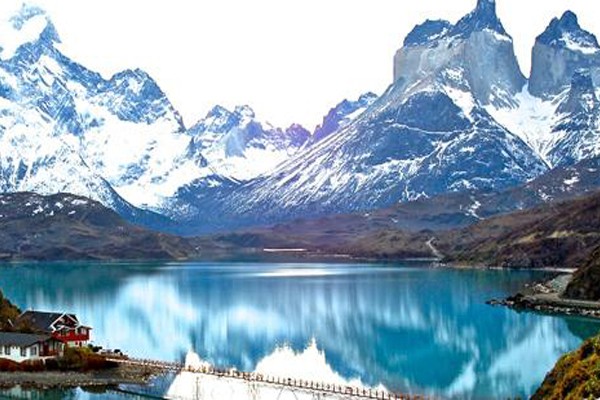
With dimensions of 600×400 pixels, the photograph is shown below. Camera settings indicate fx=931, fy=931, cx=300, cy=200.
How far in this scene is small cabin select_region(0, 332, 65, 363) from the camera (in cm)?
7988

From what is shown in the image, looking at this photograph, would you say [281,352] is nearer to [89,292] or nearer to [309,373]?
[309,373]

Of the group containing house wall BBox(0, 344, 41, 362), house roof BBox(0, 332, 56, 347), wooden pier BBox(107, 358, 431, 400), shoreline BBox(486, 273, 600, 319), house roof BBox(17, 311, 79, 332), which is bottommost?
wooden pier BBox(107, 358, 431, 400)

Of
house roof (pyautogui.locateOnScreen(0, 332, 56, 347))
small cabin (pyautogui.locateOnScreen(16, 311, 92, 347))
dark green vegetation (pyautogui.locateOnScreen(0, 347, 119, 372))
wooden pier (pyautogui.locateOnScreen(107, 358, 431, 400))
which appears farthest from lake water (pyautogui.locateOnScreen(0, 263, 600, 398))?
house roof (pyautogui.locateOnScreen(0, 332, 56, 347))

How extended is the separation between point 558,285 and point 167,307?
223ft

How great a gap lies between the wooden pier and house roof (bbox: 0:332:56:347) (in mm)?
6294

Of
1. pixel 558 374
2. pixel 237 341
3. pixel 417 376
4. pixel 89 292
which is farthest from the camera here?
pixel 89 292

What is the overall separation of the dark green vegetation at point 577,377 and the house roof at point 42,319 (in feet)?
164

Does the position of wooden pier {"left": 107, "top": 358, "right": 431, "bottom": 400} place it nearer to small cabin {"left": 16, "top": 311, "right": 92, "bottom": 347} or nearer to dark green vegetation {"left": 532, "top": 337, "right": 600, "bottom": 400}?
small cabin {"left": 16, "top": 311, "right": 92, "bottom": 347}

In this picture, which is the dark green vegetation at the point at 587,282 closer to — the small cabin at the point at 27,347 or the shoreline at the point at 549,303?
the shoreline at the point at 549,303

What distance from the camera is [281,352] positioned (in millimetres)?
97562

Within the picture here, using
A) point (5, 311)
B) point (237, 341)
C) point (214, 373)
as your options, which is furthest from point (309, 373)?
point (5, 311)

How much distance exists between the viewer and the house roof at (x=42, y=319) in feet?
291

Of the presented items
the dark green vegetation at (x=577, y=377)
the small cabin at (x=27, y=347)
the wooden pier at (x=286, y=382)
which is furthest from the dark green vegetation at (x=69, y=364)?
Answer: the dark green vegetation at (x=577, y=377)

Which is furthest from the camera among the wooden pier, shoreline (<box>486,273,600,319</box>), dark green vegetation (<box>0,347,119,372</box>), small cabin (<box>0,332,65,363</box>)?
shoreline (<box>486,273,600,319</box>)
